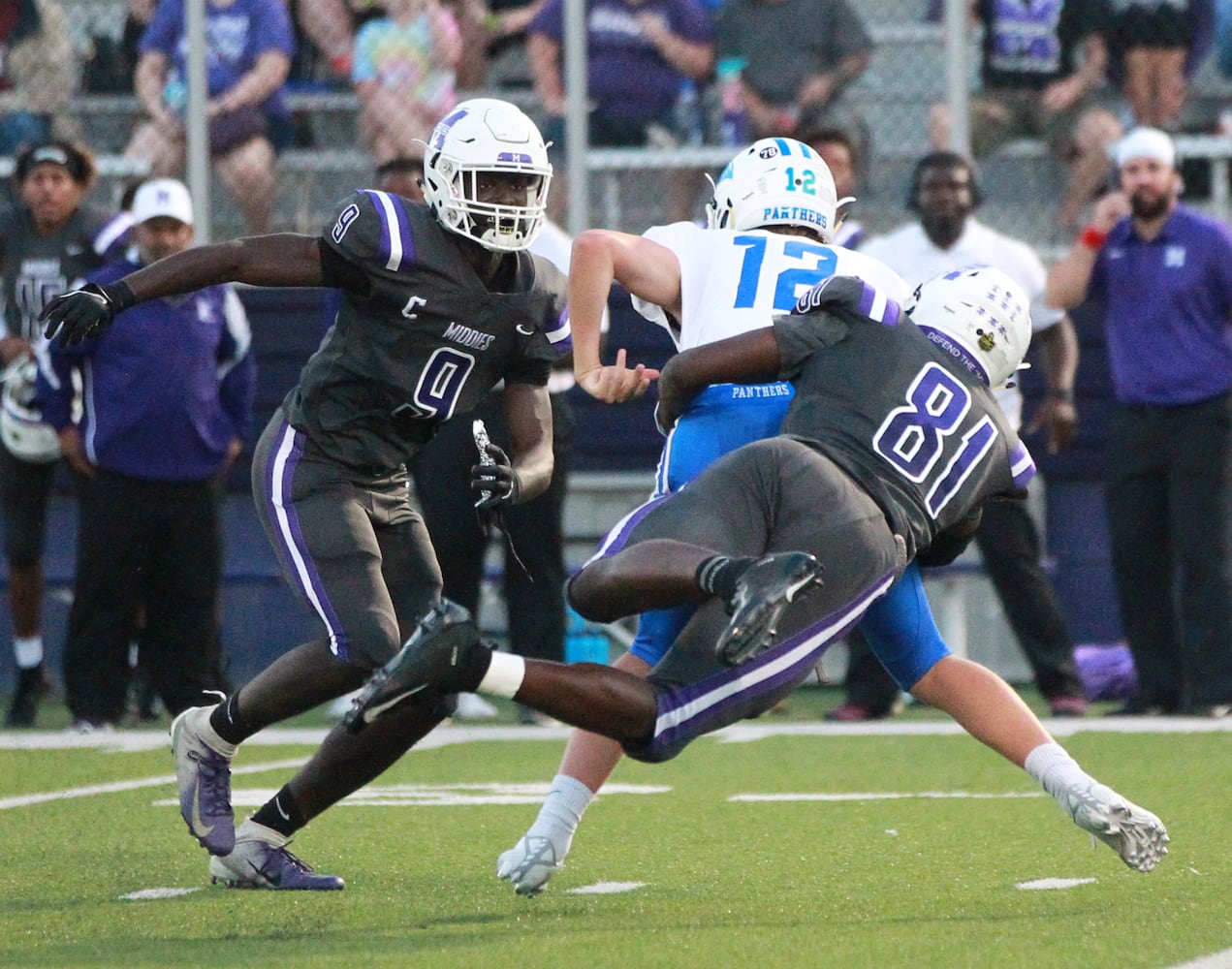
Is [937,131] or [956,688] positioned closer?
[956,688]

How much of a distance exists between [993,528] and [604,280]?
399cm

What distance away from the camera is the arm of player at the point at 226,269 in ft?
16.2

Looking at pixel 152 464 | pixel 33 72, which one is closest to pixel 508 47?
pixel 33 72

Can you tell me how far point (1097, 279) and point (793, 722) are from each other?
81.7 inches

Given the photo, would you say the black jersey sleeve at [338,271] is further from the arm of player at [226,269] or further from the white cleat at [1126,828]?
the white cleat at [1126,828]

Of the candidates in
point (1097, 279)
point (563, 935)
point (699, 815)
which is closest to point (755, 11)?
point (1097, 279)

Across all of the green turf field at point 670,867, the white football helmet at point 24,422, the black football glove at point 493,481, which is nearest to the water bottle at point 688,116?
the white football helmet at point 24,422

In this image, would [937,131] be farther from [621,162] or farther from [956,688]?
[956,688]

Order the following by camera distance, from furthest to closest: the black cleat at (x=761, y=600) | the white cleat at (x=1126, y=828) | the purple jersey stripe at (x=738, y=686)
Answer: the white cleat at (x=1126, y=828)
the purple jersey stripe at (x=738, y=686)
the black cleat at (x=761, y=600)

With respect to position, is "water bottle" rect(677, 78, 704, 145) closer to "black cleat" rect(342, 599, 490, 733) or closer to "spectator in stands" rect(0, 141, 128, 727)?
"spectator in stands" rect(0, 141, 128, 727)

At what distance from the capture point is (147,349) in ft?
27.5

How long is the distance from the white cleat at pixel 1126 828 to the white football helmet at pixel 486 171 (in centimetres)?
175

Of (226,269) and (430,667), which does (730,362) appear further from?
(226,269)

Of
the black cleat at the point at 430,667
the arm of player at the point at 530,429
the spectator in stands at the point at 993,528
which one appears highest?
the arm of player at the point at 530,429
